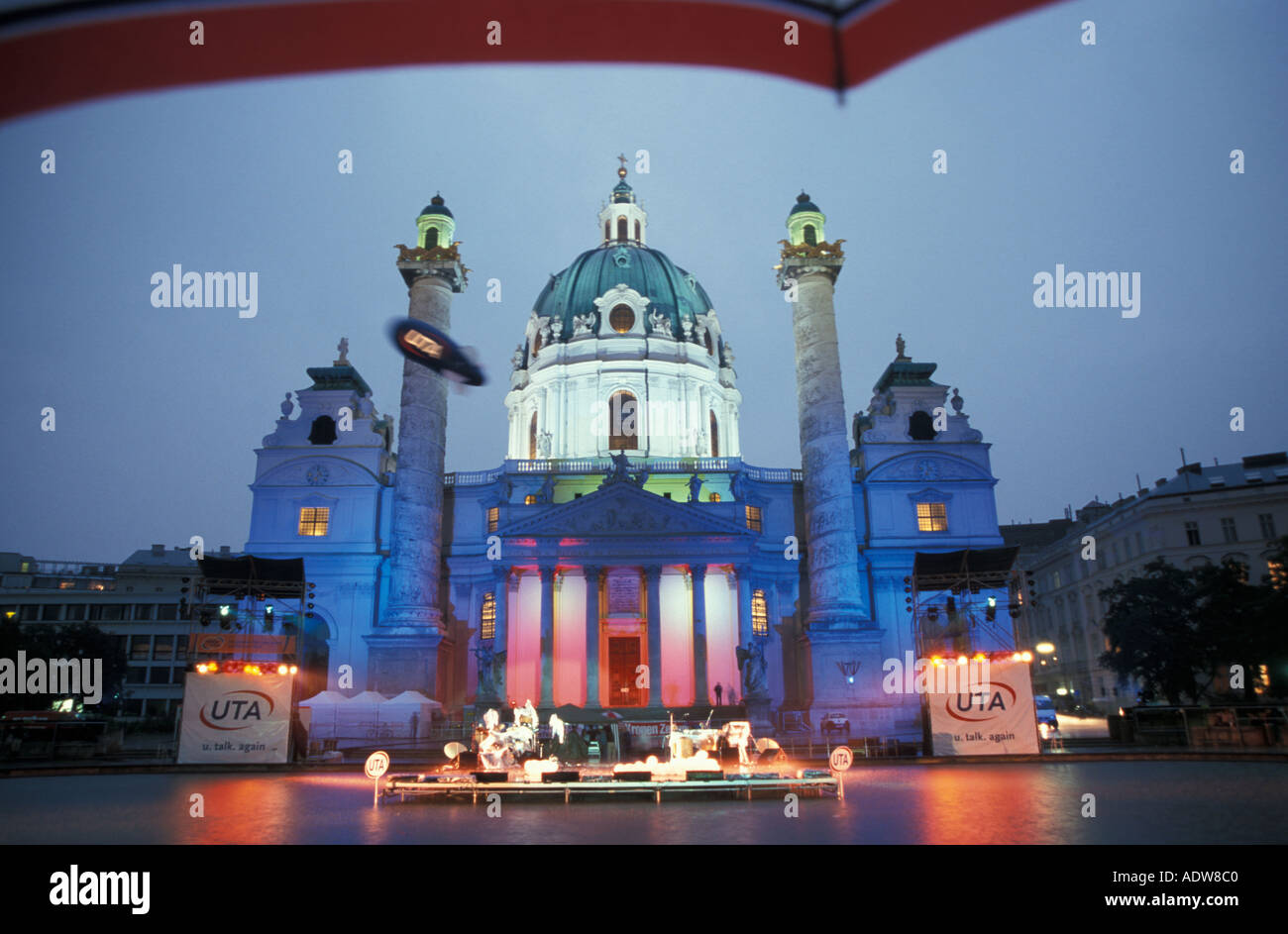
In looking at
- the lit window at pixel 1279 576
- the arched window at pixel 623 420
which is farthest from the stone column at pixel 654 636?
the lit window at pixel 1279 576

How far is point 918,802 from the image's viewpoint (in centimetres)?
1548

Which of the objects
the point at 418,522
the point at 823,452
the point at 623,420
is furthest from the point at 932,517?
the point at 418,522

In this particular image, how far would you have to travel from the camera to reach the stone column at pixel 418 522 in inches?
1741

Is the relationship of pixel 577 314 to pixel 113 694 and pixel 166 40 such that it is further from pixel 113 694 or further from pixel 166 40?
pixel 166 40

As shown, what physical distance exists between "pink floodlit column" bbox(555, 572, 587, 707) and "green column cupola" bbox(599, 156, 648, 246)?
36.9 metres

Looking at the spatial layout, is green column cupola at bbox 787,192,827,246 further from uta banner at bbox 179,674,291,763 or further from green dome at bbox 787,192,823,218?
uta banner at bbox 179,674,291,763

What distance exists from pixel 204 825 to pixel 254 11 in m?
13.0

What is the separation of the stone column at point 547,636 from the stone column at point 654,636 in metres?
4.95

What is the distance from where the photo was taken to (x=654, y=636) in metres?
43.2

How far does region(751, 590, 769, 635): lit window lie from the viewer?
49.0 m

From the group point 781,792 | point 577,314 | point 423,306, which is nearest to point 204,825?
point 781,792

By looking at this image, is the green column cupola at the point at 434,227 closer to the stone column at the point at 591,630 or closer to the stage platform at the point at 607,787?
the stone column at the point at 591,630

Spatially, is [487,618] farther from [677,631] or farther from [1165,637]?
[1165,637]

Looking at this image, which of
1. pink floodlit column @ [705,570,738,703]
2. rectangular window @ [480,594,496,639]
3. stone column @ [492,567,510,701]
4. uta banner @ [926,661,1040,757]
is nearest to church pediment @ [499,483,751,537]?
stone column @ [492,567,510,701]
